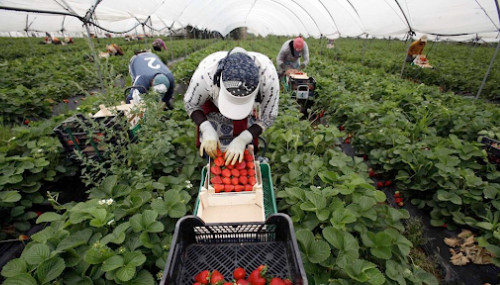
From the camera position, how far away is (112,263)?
4.25 ft

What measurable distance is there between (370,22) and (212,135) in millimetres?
9504

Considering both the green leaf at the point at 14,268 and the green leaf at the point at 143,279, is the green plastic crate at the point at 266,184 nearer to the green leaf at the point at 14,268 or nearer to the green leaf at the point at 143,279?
the green leaf at the point at 143,279

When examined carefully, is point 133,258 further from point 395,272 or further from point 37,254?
point 395,272

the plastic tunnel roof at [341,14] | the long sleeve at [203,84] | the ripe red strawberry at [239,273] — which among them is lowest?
the ripe red strawberry at [239,273]

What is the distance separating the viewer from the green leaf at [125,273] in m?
1.23

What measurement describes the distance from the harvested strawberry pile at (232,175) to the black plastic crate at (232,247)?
0.55 meters

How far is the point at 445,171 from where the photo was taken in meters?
2.42

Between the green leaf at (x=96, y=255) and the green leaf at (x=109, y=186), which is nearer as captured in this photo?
the green leaf at (x=96, y=255)

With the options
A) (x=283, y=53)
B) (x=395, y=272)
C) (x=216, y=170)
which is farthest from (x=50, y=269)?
(x=283, y=53)

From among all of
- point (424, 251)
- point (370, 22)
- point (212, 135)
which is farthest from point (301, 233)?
point (370, 22)

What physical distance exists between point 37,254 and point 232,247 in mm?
1099

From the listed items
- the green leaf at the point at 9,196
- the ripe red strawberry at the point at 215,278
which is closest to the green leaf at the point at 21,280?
the ripe red strawberry at the point at 215,278

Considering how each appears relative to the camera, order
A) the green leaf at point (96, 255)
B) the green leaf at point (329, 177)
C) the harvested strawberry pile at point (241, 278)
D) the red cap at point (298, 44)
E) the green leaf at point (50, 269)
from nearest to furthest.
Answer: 1. the harvested strawberry pile at point (241, 278)
2. the green leaf at point (50, 269)
3. the green leaf at point (96, 255)
4. the green leaf at point (329, 177)
5. the red cap at point (298, 44)

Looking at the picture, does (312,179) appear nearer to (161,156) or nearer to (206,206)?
(206,206)
